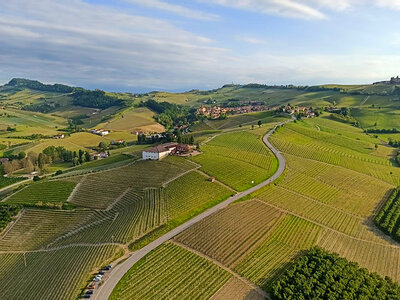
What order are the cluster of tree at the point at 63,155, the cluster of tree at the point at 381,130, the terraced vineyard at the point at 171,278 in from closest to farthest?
1. the terraced vineyard at the point at 171,278
2. the cluster of tree at the point at 63,155
3. the cluster of tree at the point at 381,130

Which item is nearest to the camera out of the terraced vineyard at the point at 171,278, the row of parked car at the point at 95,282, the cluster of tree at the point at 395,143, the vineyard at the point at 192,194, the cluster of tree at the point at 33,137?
the row of parked car at the point at 95,282

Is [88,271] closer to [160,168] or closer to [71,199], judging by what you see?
[71,199]

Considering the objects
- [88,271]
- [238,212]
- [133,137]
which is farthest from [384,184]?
[133,137]

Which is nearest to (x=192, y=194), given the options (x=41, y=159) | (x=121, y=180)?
(x=121, y=180)

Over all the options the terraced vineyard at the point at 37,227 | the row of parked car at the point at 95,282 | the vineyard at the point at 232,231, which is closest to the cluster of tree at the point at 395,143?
the vineyard at the point at 232,231

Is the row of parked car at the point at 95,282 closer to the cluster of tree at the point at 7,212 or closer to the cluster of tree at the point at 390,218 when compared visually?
the cluster of tree at the point at 7,212

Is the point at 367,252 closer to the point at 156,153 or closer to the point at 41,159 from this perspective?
the point at 156,153
